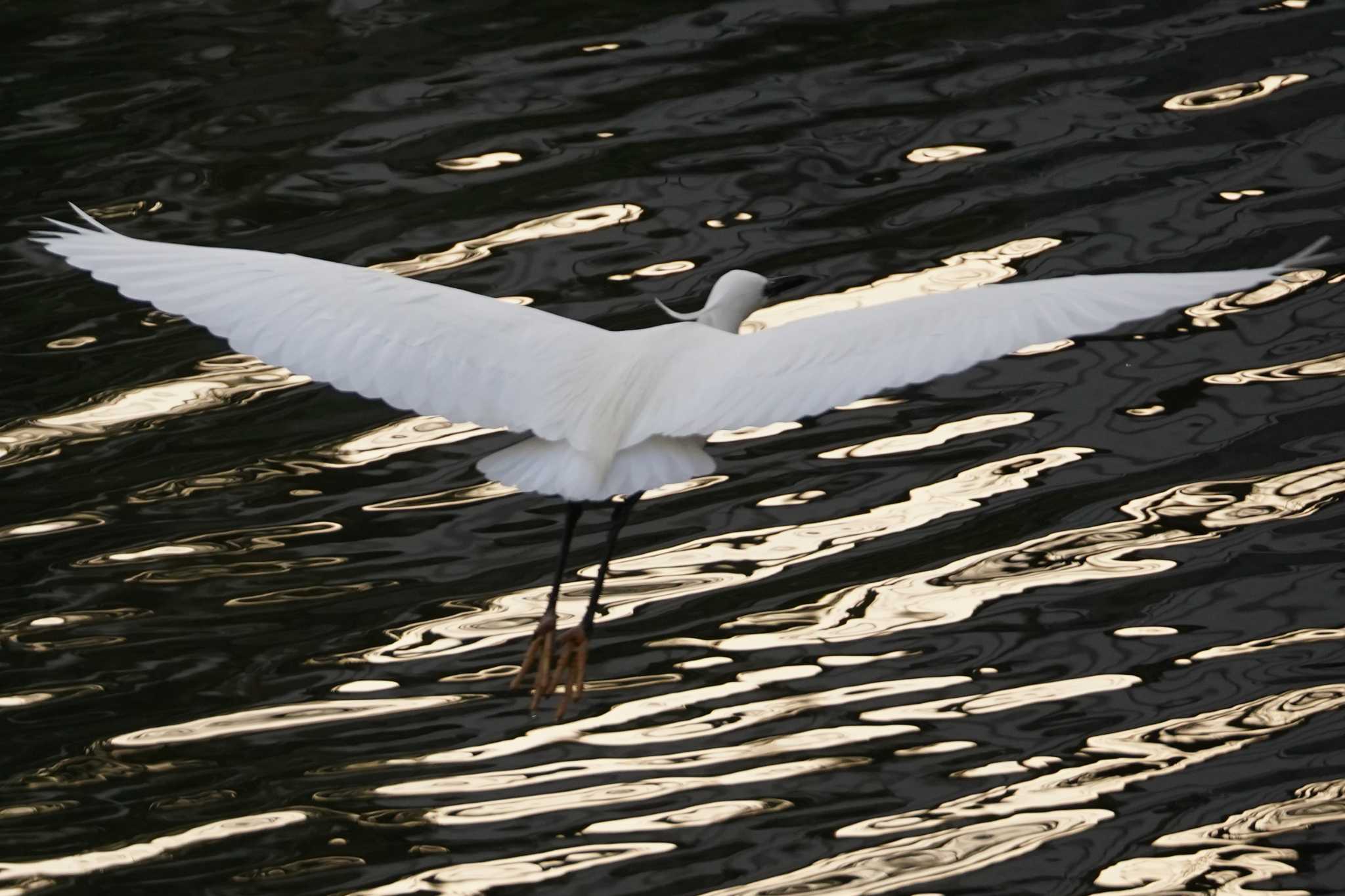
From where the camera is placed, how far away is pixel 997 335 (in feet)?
12.3

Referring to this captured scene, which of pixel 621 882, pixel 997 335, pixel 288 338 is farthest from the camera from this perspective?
pixel 621 882

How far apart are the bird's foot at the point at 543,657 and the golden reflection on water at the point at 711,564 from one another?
2.28 feet

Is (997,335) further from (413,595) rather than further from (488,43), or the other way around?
(488,43)

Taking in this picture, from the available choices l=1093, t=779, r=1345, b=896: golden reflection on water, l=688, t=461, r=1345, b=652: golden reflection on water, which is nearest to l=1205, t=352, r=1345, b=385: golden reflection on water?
l=688, t=461, r=1345, b=652: golden reflection on water

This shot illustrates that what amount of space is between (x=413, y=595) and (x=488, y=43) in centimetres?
306

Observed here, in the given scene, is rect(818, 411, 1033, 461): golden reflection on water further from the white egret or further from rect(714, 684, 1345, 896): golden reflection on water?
the white egret

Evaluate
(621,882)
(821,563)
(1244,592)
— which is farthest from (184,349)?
(1244,592)

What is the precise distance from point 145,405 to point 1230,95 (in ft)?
12.5

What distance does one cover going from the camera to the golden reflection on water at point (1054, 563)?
17.5ft

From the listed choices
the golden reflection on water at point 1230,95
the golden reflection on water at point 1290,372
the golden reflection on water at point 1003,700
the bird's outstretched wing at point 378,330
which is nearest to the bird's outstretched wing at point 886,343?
the bird's outstretched wing at point 378,330

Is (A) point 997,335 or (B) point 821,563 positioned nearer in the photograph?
(A) point 997,335

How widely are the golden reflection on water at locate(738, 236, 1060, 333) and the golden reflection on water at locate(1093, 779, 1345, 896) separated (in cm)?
217

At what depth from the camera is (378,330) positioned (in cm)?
430

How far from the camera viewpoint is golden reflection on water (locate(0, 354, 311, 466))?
20.4ft
